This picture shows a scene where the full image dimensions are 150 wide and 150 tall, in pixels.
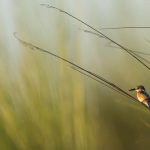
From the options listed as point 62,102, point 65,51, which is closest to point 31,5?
point 65,51

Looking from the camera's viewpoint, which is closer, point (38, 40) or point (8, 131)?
point (8, 131)

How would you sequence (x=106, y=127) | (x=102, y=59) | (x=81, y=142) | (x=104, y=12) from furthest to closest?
(x=104, y=12)
(x=102, y=59)
(x=106, y=127)
(x=81, y=142)

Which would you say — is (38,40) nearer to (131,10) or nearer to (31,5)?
(31,5)

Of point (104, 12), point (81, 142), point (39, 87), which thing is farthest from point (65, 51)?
point (104, 12)

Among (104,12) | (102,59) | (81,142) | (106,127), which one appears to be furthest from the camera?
(104,12)

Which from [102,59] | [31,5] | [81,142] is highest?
[31,5]

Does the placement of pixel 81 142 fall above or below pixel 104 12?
below
